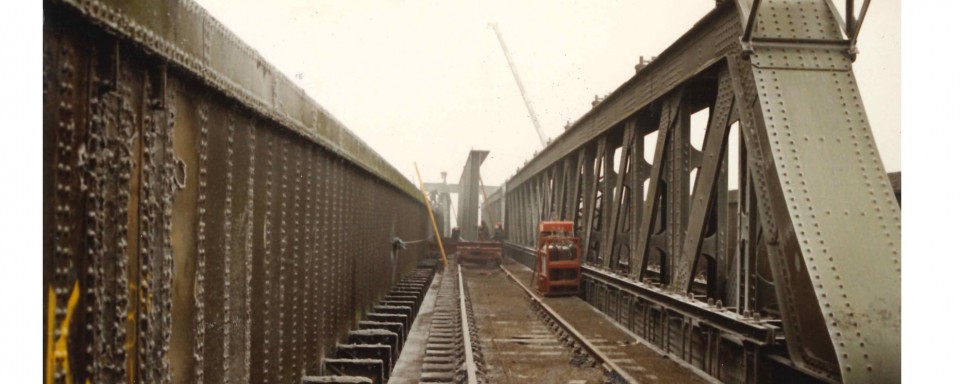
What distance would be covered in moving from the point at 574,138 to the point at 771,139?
10.8 m

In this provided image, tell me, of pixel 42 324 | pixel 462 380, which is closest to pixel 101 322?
pixel 42 324

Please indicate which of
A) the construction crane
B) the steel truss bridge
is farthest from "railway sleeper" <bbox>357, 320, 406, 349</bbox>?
the construction crane

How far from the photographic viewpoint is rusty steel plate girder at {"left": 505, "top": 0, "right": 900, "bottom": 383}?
17.2ft

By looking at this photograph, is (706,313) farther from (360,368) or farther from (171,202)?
(171,202)

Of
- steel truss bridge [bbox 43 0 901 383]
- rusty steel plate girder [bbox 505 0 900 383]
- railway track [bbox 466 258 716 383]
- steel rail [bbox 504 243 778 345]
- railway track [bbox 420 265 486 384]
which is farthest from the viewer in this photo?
railway track [bbox 466 258 716 383]

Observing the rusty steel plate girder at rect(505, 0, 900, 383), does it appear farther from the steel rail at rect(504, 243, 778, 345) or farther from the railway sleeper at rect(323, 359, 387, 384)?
the railway sleeper at rect(323, 359, 387, 384)

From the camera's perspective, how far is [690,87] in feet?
29.9

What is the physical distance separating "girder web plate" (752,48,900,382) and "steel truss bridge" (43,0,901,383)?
2cm

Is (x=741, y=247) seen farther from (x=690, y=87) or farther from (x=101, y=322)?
(x=101, y=322)

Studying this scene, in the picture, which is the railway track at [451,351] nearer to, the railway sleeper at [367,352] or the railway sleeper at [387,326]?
the railway sleeper at [387,326]

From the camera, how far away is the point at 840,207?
5625mm

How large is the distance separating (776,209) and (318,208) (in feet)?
14.5

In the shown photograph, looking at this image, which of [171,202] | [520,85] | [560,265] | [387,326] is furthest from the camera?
[520,85]

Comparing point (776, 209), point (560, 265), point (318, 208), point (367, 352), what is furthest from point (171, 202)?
point (560, 265)
